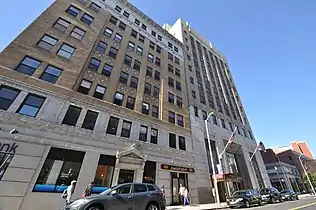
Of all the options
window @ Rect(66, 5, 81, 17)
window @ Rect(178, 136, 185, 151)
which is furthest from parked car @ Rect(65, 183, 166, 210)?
window @ Rect(66, 5, 81, 17)

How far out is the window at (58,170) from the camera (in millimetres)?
12797

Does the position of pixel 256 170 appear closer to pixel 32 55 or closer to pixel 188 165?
pixel 188 165

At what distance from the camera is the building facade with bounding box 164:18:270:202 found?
27120 mm

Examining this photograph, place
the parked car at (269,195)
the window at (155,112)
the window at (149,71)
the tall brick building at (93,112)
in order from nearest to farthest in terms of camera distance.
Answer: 1. the tall brick building at (93,112)
2. the parked car at (269,195)
3. the window at (155,112)
4. the window at (149,71)

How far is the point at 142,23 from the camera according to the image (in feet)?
106

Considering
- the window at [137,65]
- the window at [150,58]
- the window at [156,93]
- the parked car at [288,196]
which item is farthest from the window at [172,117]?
the parked car at [288,196]

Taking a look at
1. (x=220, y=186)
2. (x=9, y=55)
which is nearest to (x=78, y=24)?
(x=9, y=55)

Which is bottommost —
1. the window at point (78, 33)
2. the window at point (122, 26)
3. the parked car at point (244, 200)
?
the parked car at point (244, 200)

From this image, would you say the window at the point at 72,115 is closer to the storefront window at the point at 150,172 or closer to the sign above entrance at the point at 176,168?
the storefront window at the point at 150,172

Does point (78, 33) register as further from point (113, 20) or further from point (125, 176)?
point (125, 176)

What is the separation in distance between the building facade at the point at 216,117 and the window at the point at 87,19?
46.1ft

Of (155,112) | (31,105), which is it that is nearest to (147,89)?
(155,112)

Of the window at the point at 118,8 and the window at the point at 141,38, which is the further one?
the window at the point at 141,38

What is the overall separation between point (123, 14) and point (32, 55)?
58.5 feet
